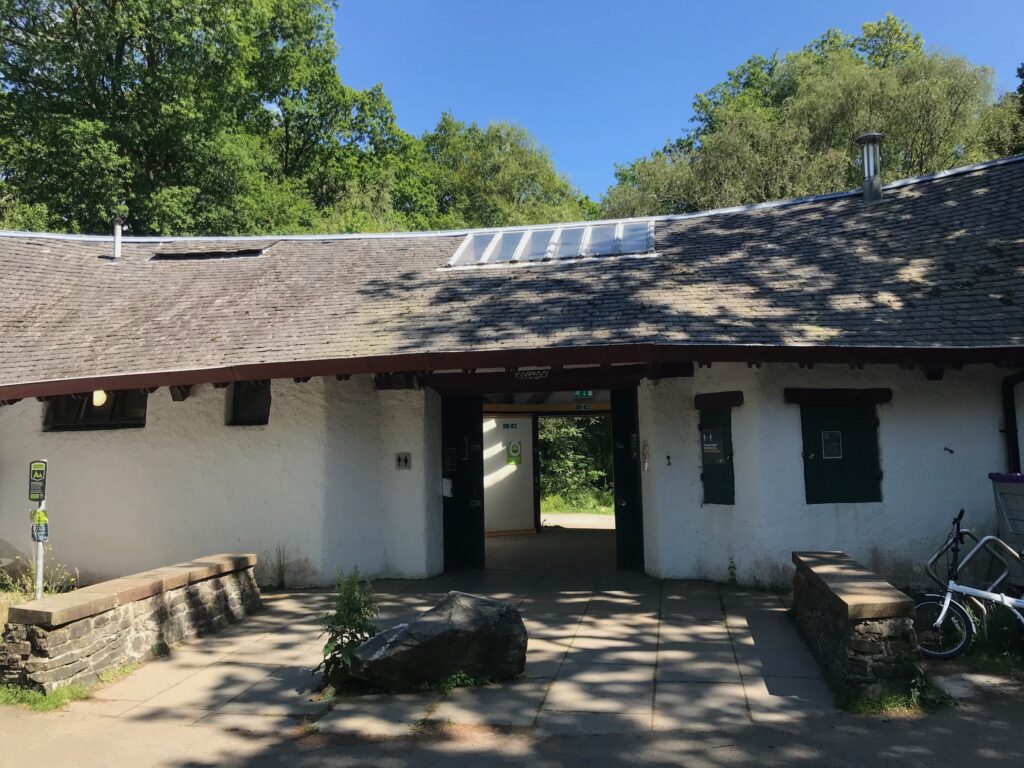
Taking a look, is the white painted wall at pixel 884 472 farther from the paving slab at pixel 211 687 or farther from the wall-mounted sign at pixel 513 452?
the wall-mounted sign at pixel 513 452

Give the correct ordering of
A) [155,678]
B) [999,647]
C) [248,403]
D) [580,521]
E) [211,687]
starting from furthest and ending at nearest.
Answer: [580,521], [248,403], [155,678], [999,647], [211,687]

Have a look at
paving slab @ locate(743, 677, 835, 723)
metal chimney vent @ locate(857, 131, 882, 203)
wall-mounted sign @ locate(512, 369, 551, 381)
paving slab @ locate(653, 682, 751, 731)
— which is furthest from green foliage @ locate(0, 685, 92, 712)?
metal chimney vent @ locate(857, 131, 882, 203)

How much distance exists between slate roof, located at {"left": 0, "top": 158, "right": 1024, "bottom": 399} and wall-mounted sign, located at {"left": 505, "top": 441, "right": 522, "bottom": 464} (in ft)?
14.8

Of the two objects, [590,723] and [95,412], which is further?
[95,412]

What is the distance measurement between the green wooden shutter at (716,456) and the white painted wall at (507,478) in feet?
21.2

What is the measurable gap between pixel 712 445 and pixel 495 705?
4882 mm

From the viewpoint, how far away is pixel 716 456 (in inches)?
354

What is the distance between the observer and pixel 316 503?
9359mm

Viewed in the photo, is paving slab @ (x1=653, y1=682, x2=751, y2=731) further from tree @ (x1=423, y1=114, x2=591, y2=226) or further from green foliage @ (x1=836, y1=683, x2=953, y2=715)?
tree @ (x1=423, y1=114, x2=591, y2=226)

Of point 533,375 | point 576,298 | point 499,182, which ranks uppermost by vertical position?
point 499,182

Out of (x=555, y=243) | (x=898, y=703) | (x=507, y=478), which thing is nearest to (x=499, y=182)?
(x=507, y=478)

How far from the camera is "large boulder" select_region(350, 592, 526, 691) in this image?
5270mm

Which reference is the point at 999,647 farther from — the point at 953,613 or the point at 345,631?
the point at 345,631

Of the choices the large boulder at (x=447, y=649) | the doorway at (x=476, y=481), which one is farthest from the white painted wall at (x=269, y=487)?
the large boulder at (x=447, y=649)
